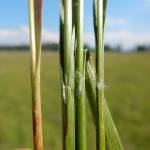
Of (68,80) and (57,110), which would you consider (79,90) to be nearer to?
(68,80)

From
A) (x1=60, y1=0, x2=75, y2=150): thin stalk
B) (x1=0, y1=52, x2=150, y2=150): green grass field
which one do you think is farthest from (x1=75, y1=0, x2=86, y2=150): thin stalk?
(x1=0, y1=52, x2=150, y2=150): green grass field

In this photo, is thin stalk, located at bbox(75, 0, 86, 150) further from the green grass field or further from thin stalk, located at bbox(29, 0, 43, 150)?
the green grass field

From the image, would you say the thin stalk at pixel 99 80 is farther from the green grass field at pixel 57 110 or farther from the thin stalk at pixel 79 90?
the green grass field at pixel 57 110

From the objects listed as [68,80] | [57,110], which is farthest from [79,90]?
[57,110]

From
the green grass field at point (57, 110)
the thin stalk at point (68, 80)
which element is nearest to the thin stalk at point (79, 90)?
the thin stalk at point (68, 80)

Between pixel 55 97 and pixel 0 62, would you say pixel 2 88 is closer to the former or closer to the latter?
pixel 55 97

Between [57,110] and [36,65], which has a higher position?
[36,65]
